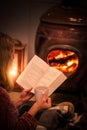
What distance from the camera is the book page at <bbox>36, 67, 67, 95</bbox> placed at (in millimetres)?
1716

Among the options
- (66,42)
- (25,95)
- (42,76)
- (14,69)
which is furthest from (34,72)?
(14,69)

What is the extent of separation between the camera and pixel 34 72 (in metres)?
1.73

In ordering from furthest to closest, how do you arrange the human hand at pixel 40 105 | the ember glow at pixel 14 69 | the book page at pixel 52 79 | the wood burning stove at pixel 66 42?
the ember glow at pixel 14 69
the wood burning stove at pixel 66 42
the book page at pixel 52 79
the human hand at pixel 40 105

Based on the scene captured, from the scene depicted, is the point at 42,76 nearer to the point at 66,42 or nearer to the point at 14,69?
the point at 66,42

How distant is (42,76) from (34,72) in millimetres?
55

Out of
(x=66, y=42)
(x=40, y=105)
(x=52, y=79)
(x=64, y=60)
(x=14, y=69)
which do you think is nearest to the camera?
(x=40, y=105)

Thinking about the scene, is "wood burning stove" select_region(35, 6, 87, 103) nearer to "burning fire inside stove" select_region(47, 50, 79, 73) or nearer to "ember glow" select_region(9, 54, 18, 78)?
"burning fire inside stove" select_region(47, 50, 79, 73)

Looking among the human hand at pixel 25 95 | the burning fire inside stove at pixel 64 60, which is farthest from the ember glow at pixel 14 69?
the human hand at pixel 25 95

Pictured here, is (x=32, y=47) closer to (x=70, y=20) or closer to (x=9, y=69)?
(x=9, y=69)

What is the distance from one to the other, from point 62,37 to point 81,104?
0.58 meters

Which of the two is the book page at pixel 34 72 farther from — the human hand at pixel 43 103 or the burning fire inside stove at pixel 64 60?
the burning fire inside stove at pixel 64 60

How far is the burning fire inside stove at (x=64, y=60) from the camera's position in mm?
2361

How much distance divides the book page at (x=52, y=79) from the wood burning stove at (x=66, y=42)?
58 centimetres

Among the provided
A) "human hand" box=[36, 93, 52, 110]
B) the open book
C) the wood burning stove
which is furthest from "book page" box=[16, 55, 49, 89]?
the wood burning stove
